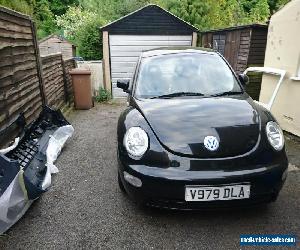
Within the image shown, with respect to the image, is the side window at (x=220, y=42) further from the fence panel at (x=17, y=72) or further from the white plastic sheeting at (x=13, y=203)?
the white plastic sheeting at (x=13, y=203)

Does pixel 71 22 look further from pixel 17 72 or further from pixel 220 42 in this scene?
pixel 17 72

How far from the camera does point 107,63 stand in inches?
447

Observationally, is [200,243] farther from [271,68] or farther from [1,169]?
[271,68]

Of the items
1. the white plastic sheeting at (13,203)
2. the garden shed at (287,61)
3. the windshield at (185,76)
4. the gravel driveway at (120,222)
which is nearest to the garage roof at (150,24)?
the garden shed at (287,61)

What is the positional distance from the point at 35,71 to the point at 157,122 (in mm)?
3750

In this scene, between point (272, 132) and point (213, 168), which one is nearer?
point (213, 168)

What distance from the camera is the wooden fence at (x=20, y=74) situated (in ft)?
13.3

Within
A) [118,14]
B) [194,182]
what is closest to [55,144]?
[194,182]

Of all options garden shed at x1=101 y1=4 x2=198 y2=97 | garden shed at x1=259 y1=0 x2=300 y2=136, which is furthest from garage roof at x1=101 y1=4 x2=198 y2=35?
garden shed at x1=259 y1=0 x2=300 y2=136

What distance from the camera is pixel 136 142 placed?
9.36ft

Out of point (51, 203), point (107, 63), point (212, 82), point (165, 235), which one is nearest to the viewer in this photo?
point (165, 235)

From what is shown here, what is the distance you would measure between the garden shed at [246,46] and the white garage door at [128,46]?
154 cm

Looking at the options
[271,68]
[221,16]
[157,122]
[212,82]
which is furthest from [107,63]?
[221,16]

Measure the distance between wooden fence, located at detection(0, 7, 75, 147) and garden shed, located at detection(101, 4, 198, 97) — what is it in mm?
4303
